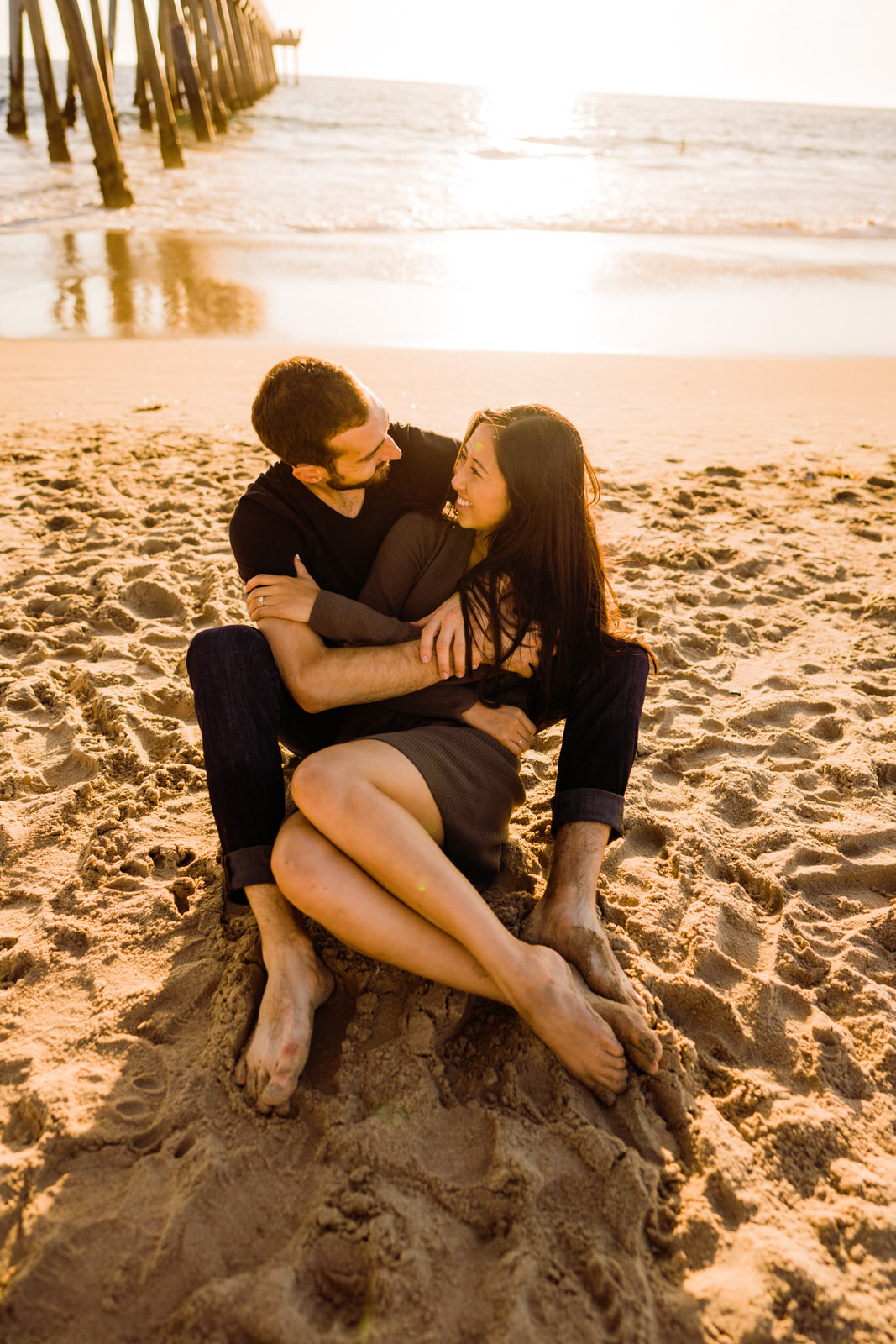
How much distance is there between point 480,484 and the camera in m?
2.28

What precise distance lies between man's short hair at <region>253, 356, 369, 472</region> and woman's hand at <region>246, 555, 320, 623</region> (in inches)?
13.0

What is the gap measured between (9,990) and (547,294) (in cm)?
887

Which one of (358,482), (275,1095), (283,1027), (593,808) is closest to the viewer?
(275,1095)

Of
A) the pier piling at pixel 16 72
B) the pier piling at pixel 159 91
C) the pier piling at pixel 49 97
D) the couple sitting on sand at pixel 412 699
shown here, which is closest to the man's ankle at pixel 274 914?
the couple sitting on sand at pixel 412 699

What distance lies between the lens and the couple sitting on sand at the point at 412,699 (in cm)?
192

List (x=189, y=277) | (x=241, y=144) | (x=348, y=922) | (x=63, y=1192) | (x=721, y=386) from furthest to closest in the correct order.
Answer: (x=241, y=144)
(x=189, y=277)
(x=721, y=386)
(x=348, y=922)
(x=63, y=1192)

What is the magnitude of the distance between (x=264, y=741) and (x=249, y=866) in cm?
30

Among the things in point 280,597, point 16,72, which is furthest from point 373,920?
point 16,72

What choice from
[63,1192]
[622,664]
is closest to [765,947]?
[622,664]

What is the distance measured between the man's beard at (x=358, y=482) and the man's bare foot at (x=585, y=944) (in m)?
1.20

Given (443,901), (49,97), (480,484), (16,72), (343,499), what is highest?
(16,72)

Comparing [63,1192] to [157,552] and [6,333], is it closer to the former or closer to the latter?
[157,552]

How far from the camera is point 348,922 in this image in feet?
6.34

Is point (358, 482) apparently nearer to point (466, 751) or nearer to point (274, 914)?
point (466, 751)
